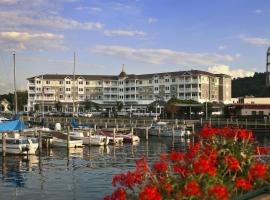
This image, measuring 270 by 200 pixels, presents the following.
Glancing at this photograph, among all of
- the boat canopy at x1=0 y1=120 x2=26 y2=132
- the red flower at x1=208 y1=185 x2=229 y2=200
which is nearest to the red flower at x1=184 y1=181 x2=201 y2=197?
the red flower at x1=208 y1=185 x2=229 y2=200

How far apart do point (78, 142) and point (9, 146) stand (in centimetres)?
1212

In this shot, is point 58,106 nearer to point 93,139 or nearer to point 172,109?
point 172,109

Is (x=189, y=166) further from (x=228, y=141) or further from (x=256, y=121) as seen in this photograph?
(x=256, y=121)

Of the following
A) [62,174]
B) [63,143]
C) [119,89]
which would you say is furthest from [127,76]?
[62,174]

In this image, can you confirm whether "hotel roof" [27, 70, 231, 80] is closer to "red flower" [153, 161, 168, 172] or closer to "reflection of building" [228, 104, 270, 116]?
"reflection of building" [228, 104, 270, 116]

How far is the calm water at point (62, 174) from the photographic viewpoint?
27.4 meters

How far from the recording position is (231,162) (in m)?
9.55

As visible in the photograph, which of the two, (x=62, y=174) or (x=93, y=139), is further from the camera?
(x=93, y=139)

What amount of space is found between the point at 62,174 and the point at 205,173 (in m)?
28.2

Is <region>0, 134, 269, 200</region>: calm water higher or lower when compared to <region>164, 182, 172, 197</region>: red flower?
lower

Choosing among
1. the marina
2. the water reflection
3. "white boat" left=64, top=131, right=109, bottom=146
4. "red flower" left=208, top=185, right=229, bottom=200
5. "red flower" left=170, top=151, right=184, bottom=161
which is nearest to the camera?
"red flower" left=208, top=185, right=229, bottom=200

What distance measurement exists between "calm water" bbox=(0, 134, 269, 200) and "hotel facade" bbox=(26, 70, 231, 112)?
115m

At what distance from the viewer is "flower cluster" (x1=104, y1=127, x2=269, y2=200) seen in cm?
836

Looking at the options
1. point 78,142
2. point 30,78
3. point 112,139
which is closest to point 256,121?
point 112,139
